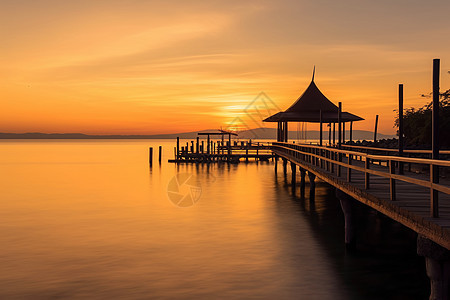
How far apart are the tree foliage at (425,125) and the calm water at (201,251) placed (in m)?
11.2

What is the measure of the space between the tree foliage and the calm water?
11206 mm

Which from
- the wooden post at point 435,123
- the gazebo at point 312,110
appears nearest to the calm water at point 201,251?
the wooden post at point 435,123

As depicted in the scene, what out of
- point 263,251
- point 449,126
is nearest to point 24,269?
point 263,251

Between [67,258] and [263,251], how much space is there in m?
5.94

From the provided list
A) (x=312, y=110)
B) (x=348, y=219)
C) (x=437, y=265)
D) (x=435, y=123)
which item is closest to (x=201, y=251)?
(x=348, y=219)

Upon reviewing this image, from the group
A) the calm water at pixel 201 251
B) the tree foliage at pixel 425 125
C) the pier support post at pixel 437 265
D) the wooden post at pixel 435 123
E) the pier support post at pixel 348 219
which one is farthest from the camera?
the tree foliage at pixel 425 125

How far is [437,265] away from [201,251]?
9256 mm

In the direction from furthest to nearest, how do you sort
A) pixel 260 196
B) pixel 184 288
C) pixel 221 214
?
pixel 260 196, pixel 221 214, pixel 184 288

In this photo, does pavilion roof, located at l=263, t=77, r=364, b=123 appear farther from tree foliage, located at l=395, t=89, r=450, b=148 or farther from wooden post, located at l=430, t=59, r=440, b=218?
wooden post, located at l=430, t=59, r=440, b=218

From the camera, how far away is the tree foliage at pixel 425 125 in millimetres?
36062

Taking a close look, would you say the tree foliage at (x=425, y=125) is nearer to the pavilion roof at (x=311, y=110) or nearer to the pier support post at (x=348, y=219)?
the pavilion roof at (x=311, y=110)

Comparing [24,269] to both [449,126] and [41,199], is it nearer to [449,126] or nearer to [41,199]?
[41,199]

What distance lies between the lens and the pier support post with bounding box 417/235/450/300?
848cm

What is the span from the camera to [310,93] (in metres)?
42.4
